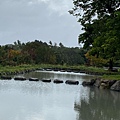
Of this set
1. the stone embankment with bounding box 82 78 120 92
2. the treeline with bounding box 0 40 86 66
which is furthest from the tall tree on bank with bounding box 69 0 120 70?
the treeline with bounding box 0 40 86 66

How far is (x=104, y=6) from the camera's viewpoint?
20.0 m

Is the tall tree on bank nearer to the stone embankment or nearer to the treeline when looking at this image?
the stone embankment

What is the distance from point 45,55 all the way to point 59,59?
5.85 m

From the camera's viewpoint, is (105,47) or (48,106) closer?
(48,106)

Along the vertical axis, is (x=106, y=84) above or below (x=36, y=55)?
below

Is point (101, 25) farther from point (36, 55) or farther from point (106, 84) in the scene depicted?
point (36, 55)

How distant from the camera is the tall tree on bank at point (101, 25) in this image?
58.0ft

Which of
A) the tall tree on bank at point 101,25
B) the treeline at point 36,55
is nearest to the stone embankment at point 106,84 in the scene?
the tall tree on bank at point 101,25

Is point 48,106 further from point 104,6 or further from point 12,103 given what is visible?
point 104,6

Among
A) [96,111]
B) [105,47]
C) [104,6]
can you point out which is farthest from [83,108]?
[104,6]

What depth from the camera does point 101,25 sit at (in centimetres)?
1975

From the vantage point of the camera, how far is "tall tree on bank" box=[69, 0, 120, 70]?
17672 millimetres

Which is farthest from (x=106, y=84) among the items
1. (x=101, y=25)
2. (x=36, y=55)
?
Result: (x=36, y=55)

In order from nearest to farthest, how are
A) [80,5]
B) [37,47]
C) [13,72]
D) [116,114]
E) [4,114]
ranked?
[4,114]
[116,114]
[80,5]
[13,72]
[37,47]
